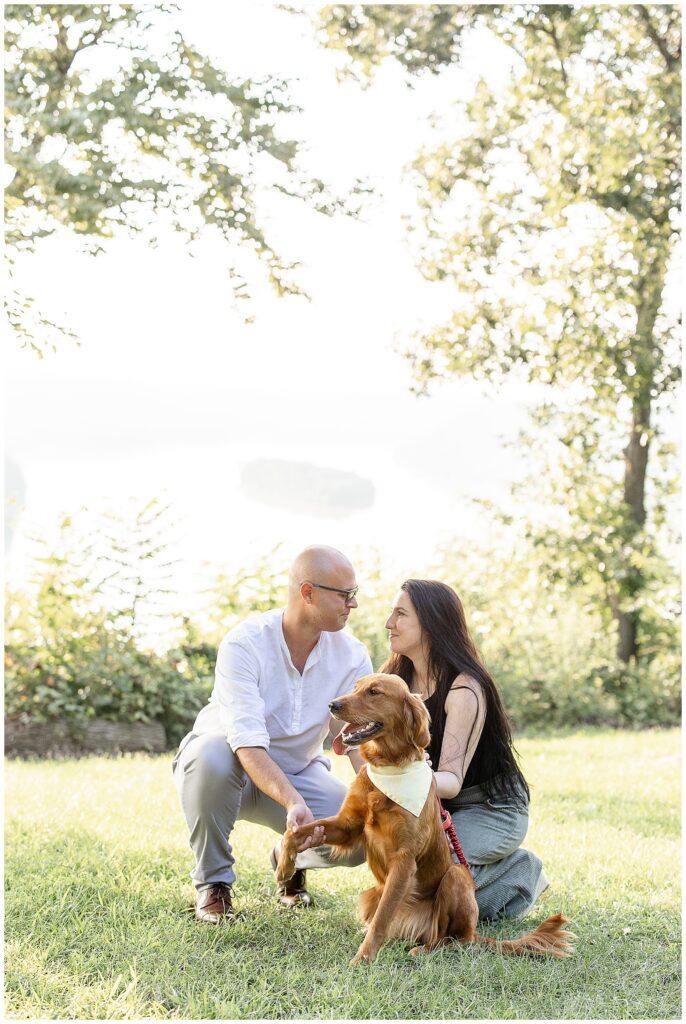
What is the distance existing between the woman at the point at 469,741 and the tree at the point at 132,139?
14.1 feet

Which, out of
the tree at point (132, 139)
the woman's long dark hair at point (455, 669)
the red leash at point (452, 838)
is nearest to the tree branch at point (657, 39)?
the tree at point (132, 139)

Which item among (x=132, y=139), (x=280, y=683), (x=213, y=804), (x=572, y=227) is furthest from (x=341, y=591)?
(x=572, y=227)

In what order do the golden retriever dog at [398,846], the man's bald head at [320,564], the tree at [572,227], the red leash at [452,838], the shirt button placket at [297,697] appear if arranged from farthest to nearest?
the tree at [572,227], the shirt button placket at [297,697], the man's bald head at [320,564], the red leash at [452,838], the golden retriever dog at [398,846]

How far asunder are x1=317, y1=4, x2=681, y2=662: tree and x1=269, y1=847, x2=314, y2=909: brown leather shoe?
23.0 feet

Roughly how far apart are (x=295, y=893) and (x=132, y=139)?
5512 mm

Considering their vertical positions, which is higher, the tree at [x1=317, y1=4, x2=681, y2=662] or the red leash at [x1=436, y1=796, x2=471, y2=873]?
the tree at [x1=317, y1=4, x2=681, y2=662]

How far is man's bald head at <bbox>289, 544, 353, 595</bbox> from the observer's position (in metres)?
3.42

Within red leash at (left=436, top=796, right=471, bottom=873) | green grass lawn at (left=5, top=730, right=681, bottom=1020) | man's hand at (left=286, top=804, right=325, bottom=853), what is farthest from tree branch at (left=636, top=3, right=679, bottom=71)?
man's hand at (left=286, top=804, right=325, bottom=853)

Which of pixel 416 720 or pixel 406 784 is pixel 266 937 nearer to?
pixel 406 784

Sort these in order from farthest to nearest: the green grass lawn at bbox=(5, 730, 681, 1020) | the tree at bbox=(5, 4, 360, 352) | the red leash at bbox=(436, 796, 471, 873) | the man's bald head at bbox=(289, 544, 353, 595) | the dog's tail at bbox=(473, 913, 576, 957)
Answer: the tree at bbox=(5, 4, 360, 352) → the man's bald head at bbox=(289, 544, 353, 595) → the red leash at bbox=(436, 796, 471, 873) → the dog's tail at bbox=(473, 913, 576, 957) → the green grass lawn at bbox=(5, 730, 681, 1020)

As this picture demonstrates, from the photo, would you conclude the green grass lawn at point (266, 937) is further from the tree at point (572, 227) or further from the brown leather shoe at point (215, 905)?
the tree at point (572, 227)

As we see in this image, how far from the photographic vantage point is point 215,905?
3.44 meters

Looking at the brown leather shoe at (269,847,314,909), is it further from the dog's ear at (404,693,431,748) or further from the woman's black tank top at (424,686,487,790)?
the dog's ear at (404,693,431,748)

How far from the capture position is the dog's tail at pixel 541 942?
124 inches
